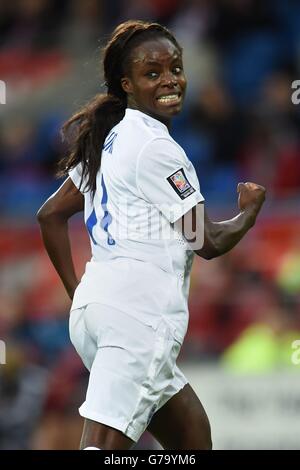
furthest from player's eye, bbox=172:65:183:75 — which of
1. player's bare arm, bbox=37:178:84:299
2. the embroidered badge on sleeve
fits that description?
player's bare arm, bbox=37:178:84:299

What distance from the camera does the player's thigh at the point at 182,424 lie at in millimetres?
4230

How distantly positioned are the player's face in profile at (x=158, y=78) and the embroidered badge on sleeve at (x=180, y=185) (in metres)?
0.33

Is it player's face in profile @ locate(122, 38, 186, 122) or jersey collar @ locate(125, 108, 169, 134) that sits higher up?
player's face in profile @ locate(122, 38, 186, 122)

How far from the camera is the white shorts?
380 centimetres

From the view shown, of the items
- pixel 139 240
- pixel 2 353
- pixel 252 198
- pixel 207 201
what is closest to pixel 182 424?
pixel 139 240

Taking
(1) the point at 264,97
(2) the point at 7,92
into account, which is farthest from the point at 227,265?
(2) the point at 7,92

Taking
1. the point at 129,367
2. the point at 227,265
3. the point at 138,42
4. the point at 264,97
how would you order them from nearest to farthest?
the point at 129,367 < the point at 138,42 < the point at 227,265 < the point at 264,97

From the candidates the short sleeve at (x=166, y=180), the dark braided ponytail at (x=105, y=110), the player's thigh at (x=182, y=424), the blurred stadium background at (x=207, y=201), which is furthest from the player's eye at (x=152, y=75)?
the blurred stadium background at (x=207, y=201)

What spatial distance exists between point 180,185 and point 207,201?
14.5ft

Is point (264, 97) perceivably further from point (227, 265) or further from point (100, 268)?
point (100, 268)

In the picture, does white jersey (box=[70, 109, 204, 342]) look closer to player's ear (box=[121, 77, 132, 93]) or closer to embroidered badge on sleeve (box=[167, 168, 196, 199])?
embroidered badge on sleeve (box=[167, 168, 196, 199])

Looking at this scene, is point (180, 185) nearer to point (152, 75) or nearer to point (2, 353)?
point (152, 75)

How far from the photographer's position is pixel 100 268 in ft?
13.1

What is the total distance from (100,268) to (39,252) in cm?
456
